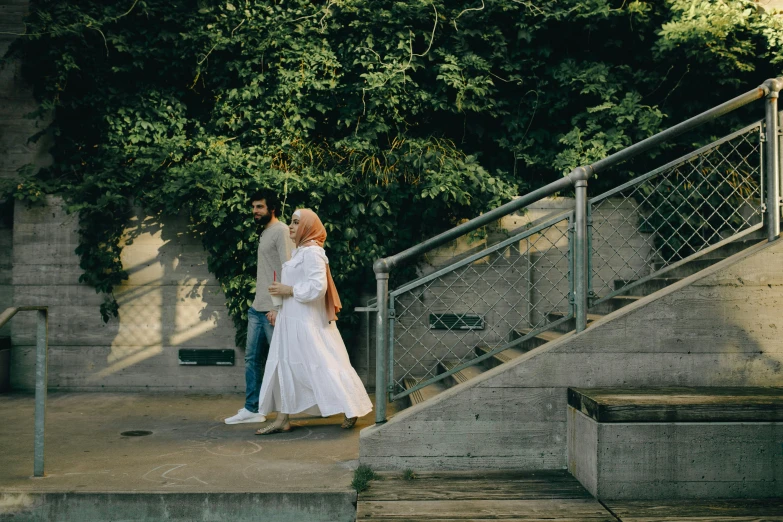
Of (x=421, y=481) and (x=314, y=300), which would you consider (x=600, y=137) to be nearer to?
(x=314, y=300)

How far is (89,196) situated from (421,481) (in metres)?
5.01

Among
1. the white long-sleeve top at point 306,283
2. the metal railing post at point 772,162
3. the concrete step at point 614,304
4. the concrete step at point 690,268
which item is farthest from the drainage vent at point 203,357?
the metal railing post at point 772,162

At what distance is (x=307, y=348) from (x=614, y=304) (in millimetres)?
2562

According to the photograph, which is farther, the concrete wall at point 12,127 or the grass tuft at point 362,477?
the concrete wall at point 12,127

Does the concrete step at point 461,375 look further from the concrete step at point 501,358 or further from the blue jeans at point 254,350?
the blue jeans at point 254,350

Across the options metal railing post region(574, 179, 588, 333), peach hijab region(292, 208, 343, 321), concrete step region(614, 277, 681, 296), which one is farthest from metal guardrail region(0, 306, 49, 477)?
concrete step region(614, 277, 681, 296)

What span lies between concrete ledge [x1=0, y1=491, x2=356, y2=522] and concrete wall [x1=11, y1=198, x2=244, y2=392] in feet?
11.0

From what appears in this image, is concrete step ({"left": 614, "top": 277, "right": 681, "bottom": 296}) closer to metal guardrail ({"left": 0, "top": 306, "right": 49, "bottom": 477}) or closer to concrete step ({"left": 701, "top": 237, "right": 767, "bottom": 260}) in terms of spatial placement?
concrete step ({"left": 701, "top": 237, "right": 767, "bottom": 260})

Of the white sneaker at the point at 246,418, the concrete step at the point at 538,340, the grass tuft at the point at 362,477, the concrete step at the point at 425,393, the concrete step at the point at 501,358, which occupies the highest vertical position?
the concrete step at the point at 538,340

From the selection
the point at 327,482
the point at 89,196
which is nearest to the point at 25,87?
the point at 89,196

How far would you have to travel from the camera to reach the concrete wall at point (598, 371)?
4547 millimetres

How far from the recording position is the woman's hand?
5219 millimetres

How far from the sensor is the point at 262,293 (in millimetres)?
5688

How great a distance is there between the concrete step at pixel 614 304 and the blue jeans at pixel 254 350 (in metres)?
2.88
